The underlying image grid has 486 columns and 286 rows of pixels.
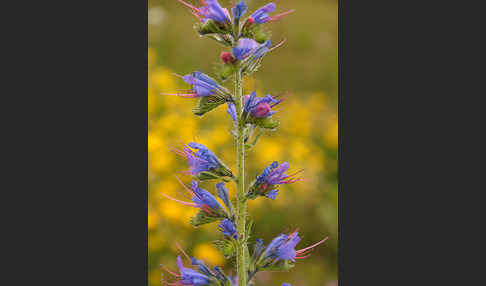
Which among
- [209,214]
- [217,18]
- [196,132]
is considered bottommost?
[209,214]

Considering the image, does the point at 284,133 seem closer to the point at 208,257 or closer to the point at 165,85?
the point at 165,85

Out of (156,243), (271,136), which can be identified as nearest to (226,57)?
(156,243)

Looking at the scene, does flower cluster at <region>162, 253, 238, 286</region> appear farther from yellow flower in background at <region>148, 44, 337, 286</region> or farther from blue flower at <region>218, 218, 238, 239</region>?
yellow flower in background at <region>148, 44, 337, 286</region>

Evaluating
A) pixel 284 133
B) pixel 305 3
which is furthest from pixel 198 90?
pixel 305 3

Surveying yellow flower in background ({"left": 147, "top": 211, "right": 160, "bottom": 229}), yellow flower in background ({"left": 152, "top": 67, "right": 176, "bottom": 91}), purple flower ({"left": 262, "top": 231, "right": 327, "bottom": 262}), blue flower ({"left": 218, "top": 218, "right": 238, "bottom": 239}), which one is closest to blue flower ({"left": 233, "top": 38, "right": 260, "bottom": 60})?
blue flower ({"left": 218, "top": 218, "right": 238, "bottom": 239})

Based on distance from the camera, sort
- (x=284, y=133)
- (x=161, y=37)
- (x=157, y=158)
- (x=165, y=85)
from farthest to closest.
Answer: (x=161, y=37) < (x=284, y=133) < (x=165, y=85) < (x=157, y=158)

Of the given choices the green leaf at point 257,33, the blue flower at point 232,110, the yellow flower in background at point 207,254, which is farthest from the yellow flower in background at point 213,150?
the green leaf at point 257,33
